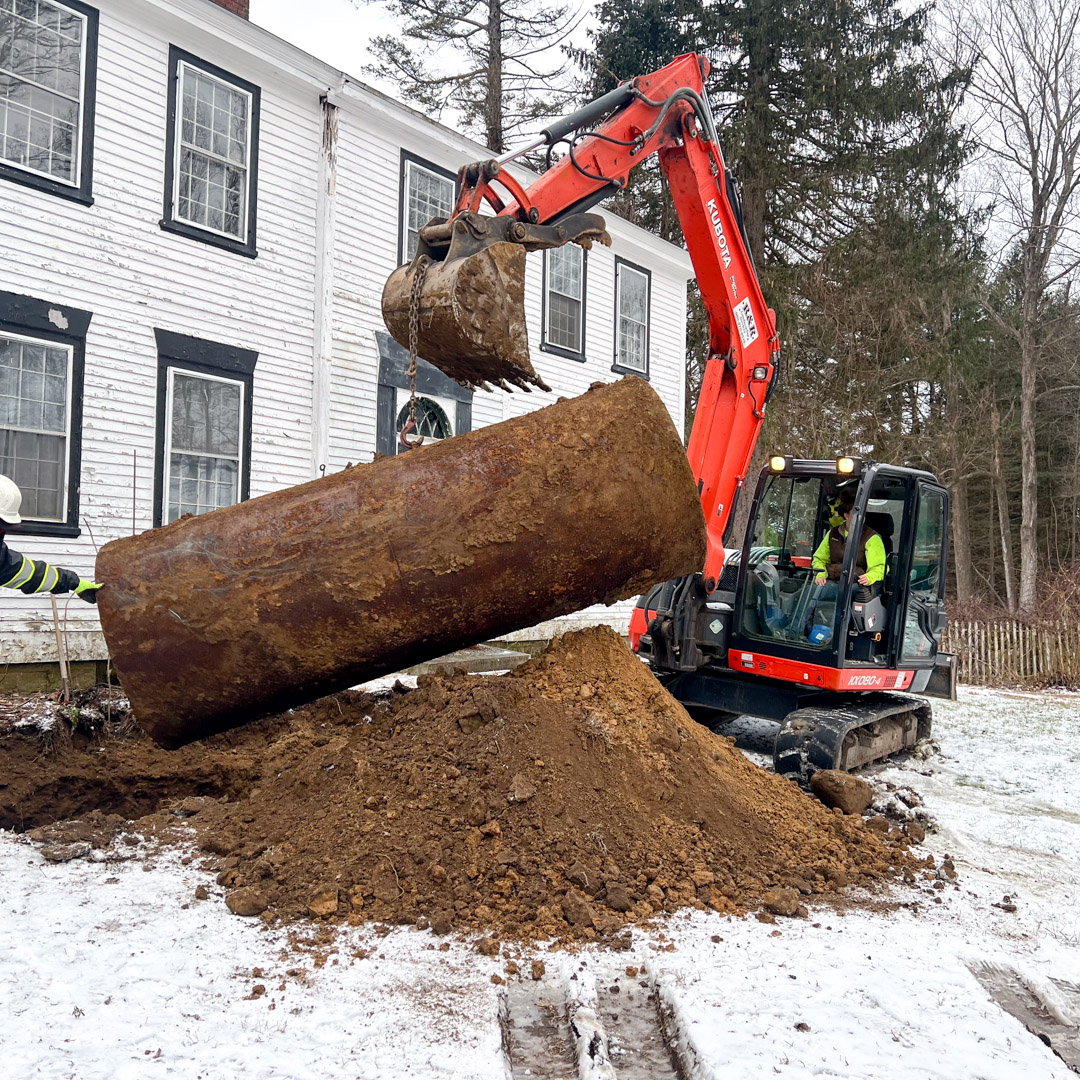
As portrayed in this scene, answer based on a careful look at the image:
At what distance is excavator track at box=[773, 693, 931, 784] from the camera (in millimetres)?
6039

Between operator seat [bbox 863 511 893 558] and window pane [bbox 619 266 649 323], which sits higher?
window pane [bbox 619 266 649 323]

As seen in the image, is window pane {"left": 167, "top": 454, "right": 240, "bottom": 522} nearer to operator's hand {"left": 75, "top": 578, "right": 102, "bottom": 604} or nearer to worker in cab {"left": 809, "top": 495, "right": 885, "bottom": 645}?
operator's hand {"left": 75, "top": 578, "right": 102, "bottom": 604}

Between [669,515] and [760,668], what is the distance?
2.34 meters

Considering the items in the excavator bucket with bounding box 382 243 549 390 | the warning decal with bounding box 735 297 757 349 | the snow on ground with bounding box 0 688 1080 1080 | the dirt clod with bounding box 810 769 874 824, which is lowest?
the snow on ground with bounding box 0 688 1080 1080

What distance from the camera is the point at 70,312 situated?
334 inches

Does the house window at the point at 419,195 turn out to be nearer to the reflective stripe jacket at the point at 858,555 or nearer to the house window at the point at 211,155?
the house window at the point at 211,155

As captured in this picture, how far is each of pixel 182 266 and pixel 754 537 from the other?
643 centimetres

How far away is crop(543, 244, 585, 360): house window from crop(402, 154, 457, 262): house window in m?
1.87

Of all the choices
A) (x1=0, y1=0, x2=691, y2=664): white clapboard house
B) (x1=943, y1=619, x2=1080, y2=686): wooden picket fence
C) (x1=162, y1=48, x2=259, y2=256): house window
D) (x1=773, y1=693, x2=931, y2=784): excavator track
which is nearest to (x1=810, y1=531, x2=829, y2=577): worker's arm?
(x1=773, y1=693, x2=931, y2=784): excavator track

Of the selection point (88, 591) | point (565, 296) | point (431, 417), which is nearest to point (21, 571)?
point (88, 591)

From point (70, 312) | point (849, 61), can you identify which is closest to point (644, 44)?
point (849, 61)

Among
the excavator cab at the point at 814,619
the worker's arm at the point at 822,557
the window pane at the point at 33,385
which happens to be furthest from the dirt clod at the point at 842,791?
the window pane at the point at 33,385

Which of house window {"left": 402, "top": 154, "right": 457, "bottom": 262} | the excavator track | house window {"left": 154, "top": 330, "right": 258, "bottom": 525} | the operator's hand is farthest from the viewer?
house window {"left": 402, "top": 154, "right": 457, "bottom": 262}

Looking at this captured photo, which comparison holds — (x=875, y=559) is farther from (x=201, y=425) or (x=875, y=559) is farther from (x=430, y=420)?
(x=430, y=420)
